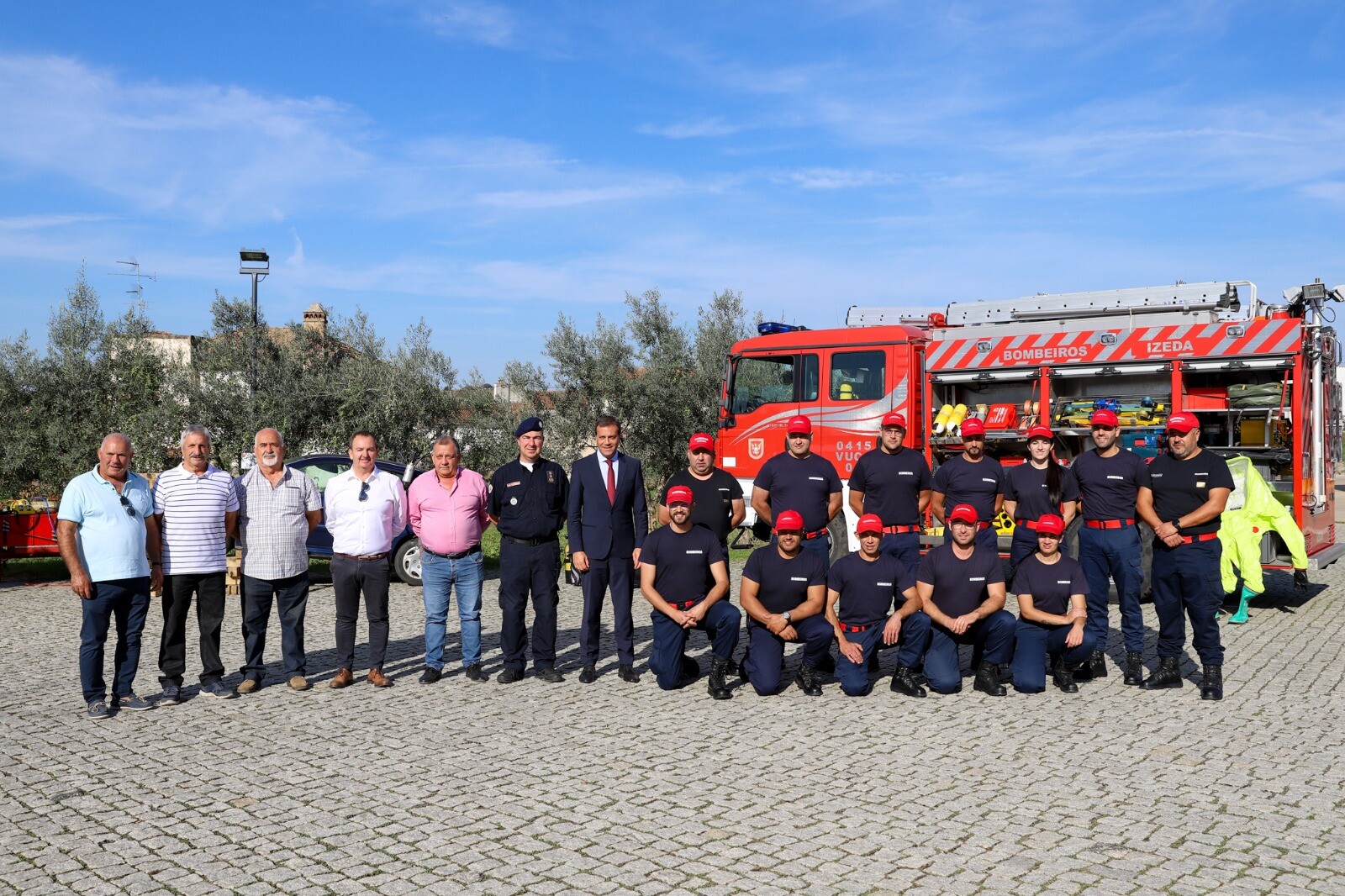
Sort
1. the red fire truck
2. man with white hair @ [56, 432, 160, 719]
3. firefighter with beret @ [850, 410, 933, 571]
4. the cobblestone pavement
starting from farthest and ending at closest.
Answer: the red fire truck → firefighter with beret @ [850, 410, 933, 571] → man with white hair @ [56, 432, 160, 719] → the cobblestone pavement

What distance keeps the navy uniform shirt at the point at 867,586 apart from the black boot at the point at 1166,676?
5.42ft

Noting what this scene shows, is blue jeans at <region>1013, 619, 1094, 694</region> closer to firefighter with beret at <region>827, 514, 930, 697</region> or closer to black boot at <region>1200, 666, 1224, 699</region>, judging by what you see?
firefighter with beret at <region>827, 514, 930, 697</region>

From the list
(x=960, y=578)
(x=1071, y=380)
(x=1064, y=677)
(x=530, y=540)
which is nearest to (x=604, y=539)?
(x=530, y=540)

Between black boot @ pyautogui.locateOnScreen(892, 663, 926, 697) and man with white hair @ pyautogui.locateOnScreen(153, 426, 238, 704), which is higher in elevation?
man with white hair @ pyautogui.locateOnScreen(153, 426, 238, 704)

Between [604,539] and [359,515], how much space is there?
1.69 m

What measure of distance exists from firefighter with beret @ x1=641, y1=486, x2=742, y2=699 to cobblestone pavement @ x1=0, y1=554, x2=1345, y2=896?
29cm

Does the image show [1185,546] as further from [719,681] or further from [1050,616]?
[719,681]

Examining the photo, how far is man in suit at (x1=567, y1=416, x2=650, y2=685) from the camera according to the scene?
759cm

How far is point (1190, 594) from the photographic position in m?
6.90

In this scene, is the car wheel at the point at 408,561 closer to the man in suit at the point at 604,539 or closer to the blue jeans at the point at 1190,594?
the man in suit at the point at 604,539

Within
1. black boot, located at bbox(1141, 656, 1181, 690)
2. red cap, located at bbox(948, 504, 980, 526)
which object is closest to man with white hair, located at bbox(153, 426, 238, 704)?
red cap, located at bbox(948, 504, 980, 526)

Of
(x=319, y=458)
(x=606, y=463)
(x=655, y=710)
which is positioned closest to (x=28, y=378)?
(x=319, y=458)

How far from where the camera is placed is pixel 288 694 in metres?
7.17

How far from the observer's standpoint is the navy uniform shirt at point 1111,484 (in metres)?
7.42
